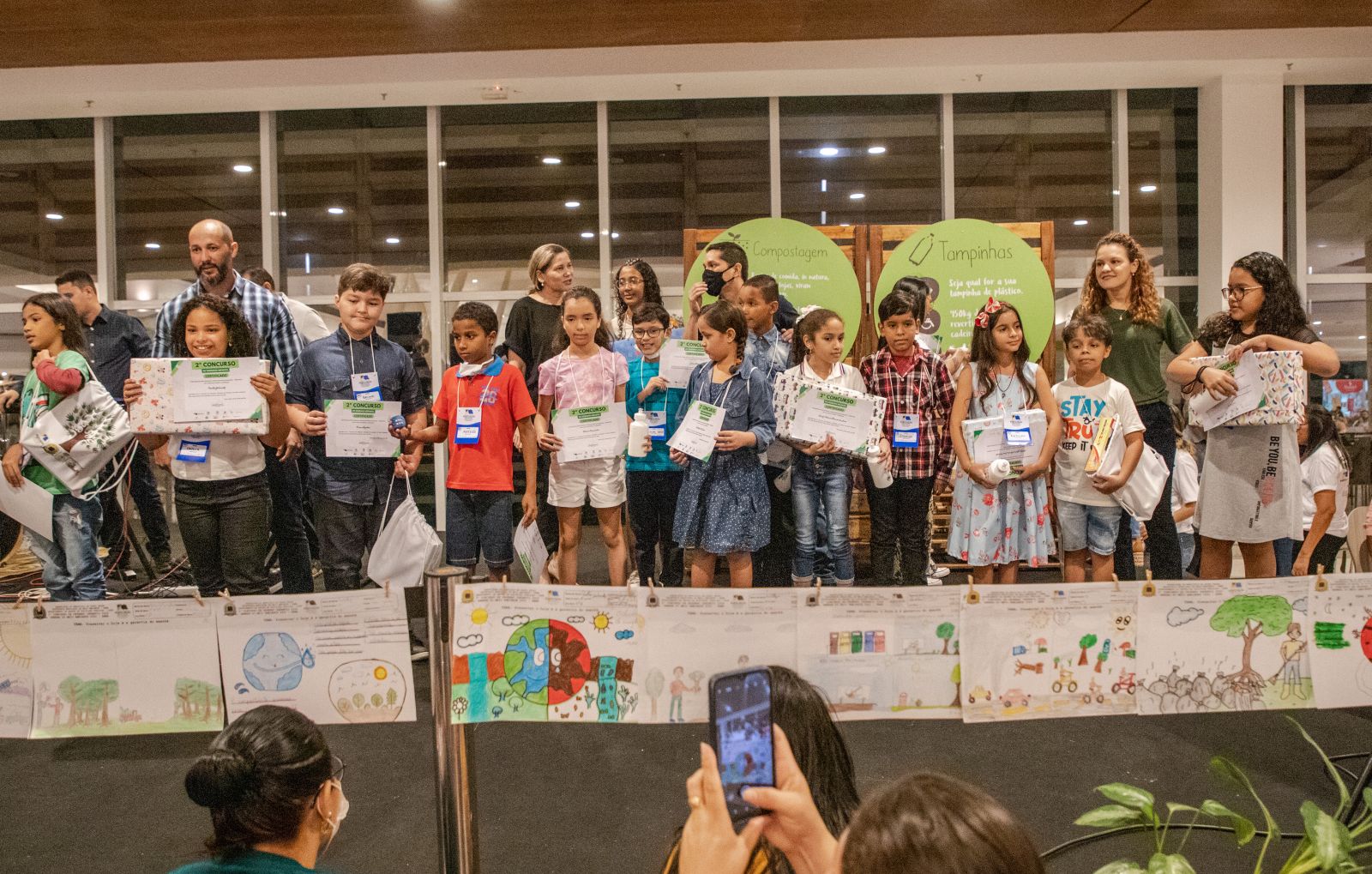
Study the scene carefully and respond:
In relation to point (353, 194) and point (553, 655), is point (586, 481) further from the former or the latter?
point (353, 194)

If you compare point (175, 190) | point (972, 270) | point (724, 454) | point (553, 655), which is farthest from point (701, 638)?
point (175, 190)

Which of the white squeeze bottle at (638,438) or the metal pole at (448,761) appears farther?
the white squeeze bottle at (638,438)

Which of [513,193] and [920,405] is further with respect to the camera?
[513,193]

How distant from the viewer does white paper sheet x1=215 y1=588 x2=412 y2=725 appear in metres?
1.55

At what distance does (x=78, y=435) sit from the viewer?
3264 mm

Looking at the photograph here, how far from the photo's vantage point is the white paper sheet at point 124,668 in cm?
159

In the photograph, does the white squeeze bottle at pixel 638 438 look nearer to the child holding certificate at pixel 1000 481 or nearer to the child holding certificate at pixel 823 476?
the child holding certificate at pixel 823 476

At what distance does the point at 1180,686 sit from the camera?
1.63 meters

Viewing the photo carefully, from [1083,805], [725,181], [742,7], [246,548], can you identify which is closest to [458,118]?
[725,181]

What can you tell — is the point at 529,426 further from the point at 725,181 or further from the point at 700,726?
the point at 725,181

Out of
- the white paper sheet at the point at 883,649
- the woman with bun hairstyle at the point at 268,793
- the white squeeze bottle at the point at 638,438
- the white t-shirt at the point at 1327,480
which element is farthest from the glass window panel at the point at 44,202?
the white t-shirt at the point at 1327,480

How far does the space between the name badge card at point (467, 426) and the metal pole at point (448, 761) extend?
1940 mm

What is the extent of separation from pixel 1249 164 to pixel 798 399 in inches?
188

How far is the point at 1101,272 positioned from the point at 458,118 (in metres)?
5.08
